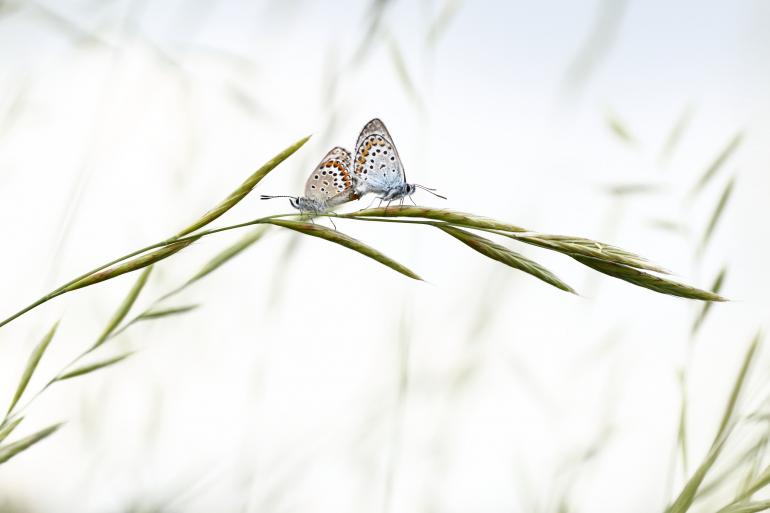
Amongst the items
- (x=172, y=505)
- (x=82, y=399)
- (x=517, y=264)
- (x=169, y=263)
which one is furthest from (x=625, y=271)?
(x=82, y=399)

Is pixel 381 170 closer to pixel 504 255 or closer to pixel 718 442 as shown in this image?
pixel 504 255

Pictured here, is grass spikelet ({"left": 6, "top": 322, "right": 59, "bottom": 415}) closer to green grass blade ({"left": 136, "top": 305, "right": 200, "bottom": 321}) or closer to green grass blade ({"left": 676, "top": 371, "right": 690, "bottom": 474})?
green grass blade ({"left": 136, "top": 305, "right": 200, "bottom": 321})

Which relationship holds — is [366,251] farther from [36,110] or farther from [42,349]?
[36,110]

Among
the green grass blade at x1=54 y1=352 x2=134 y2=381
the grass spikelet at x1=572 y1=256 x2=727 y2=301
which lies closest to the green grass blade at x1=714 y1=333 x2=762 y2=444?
the grass spikelet at x1=572 y1=256 x2=727 y2=301

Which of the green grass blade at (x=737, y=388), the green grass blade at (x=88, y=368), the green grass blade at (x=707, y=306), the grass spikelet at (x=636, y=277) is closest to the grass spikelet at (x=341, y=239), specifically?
the grass spikelet at (x=636, y=277)

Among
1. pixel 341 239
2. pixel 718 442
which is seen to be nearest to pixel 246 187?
pixel 341 239

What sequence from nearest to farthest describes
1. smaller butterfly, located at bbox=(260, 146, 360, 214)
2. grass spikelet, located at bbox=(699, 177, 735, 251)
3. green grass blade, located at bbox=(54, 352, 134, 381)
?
green grass blade, located at bbox=(54, 352, 134, 381)
smaller butterfly, located at bbox=(260, 146, 360, 214)
grass spikelet, located at bbox=(699, 177, 735, 251)
